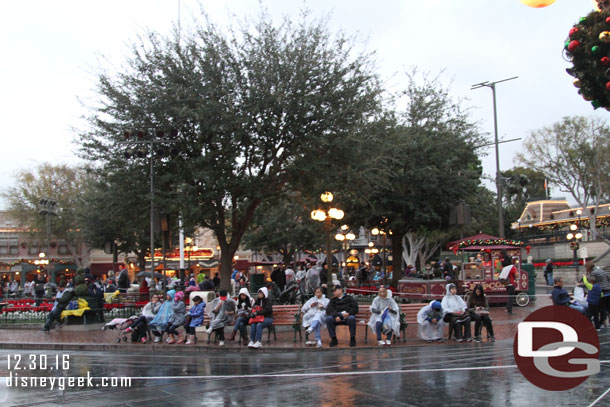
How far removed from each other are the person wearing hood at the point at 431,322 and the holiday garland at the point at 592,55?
5.74m

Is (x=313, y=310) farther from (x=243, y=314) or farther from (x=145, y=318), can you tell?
(x=145, y=318)

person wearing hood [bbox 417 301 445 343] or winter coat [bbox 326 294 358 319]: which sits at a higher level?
winter coat [bbox 326 294 358 319]

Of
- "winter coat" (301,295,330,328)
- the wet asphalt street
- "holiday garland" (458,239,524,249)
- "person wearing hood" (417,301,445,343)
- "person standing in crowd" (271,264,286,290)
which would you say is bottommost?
the wet asphalt street

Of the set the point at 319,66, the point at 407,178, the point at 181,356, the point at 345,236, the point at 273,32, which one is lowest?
the point at 181,356

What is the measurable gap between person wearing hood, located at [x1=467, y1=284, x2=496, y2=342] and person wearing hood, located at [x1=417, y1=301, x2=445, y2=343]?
0.77 m

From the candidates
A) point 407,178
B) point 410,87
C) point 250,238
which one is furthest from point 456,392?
point 250,238

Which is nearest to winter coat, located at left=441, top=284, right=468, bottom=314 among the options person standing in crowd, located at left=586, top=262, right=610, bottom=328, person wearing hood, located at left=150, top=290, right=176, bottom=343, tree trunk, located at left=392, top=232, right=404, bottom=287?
person standing in crowd, located at left=586, top=262, right=610, bottom=328

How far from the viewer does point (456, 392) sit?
28.5 ft

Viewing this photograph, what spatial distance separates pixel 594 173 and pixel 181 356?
41902 mm

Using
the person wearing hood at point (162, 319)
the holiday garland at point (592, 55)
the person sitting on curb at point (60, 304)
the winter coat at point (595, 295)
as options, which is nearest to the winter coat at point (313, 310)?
the person wearing hood at point (162, 319)

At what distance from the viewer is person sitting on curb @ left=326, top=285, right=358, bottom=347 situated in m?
14.7

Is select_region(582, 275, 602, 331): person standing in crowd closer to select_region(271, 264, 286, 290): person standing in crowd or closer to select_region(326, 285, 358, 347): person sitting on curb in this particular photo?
select_region(326, 285, 358, 347): person sitting on curb

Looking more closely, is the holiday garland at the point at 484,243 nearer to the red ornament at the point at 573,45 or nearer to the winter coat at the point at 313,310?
the winter coat at the point at 313,310

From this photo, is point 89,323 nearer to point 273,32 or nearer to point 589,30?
point 273,32
